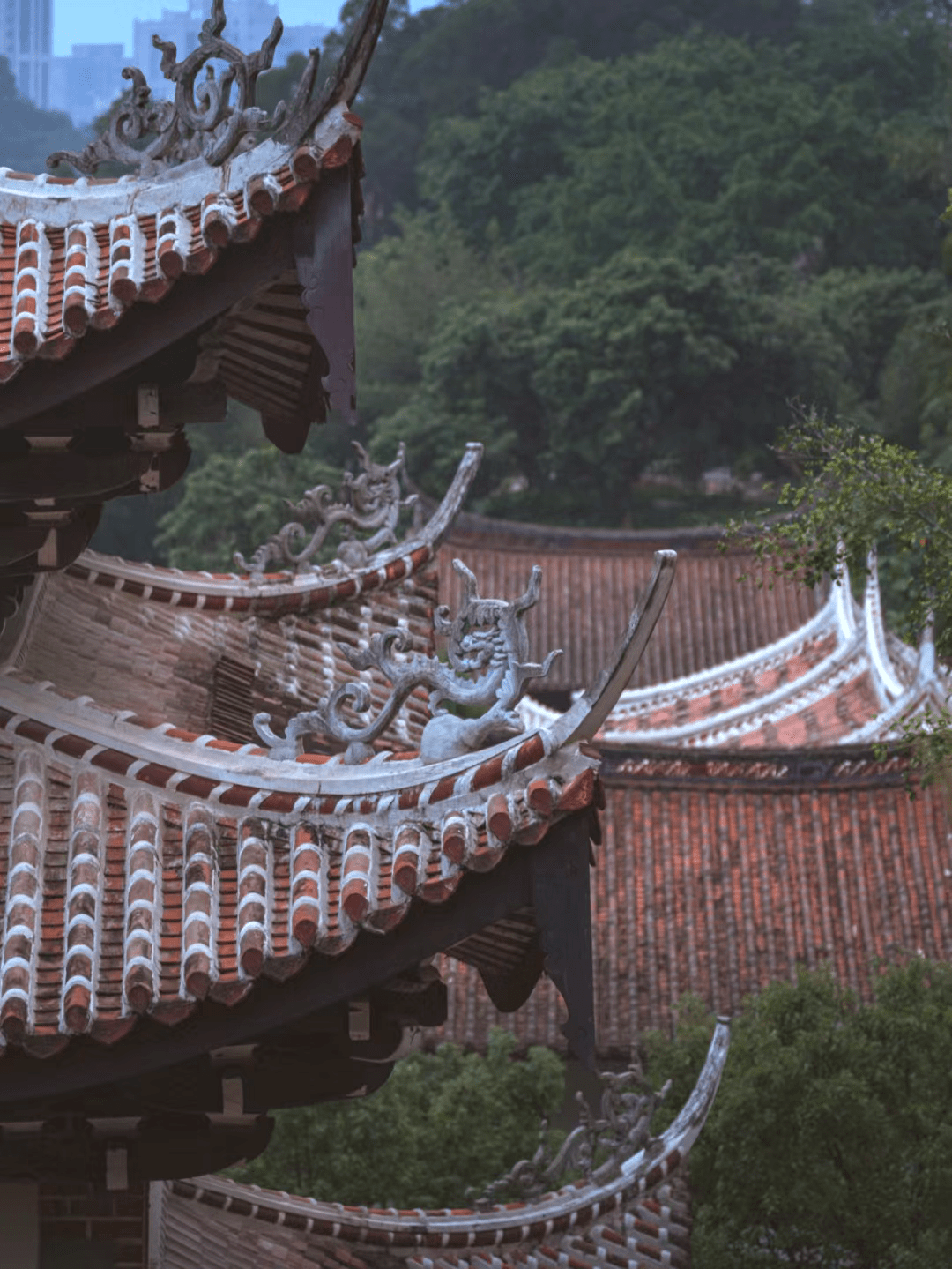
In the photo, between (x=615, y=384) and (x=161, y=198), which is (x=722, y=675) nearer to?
(x=161, y=198)

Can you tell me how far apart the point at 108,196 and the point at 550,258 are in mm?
66796

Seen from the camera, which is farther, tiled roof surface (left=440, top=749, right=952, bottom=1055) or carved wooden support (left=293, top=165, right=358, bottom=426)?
tiled roof surface (left=440, top=749, right=952, bottom=1055)

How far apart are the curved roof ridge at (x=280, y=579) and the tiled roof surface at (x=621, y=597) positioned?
2777cm

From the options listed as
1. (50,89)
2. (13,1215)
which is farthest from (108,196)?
(50,89)

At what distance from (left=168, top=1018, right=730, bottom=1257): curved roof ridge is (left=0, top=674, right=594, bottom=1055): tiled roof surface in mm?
3272

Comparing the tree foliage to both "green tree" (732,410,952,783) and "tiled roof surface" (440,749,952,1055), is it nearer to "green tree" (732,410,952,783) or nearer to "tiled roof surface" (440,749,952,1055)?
"tiled roof surface" (440,749,952,1055)

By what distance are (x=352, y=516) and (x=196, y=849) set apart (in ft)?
21.5

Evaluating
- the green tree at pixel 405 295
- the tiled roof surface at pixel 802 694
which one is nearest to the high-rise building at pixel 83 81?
the green tree at pixel 405 295

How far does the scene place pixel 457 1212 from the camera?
11305 millimetres

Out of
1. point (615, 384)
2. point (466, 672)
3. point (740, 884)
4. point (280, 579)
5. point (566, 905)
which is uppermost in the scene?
point (615, 384)

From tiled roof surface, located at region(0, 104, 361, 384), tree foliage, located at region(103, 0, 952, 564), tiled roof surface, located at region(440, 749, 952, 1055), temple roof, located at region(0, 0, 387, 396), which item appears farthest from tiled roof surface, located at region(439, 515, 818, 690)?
temple roof, located at region(0, 0, 387, 396)

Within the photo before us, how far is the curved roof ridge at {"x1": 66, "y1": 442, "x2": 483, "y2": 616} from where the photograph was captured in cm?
→ 1231

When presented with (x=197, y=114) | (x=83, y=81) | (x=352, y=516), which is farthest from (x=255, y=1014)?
(x=83, y=81)

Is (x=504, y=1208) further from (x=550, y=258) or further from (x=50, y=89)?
(x=50, y=89)
